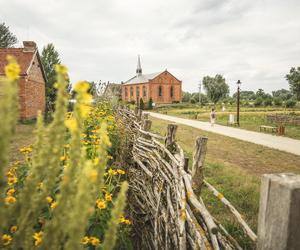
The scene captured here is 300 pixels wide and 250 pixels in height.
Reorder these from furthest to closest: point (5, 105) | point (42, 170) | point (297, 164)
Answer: point (297, 164)
point (42, 170)
point (5, 105)

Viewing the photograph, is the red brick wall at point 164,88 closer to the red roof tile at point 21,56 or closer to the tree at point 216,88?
the tree at point 216,88

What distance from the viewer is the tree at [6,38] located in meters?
46.0

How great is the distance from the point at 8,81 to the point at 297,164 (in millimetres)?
8178

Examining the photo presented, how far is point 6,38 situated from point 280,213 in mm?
55894

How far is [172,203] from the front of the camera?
2.94 metres

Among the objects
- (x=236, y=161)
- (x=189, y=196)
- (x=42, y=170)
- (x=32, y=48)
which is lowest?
(x=236, y=161)

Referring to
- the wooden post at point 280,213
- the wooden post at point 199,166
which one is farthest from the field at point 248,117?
the wooden post at point 280,213

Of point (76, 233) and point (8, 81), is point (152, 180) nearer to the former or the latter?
point (76, 233)

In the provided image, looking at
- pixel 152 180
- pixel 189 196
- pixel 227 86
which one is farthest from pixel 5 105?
pixel 227 86

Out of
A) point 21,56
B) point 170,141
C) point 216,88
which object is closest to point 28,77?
point 21,56

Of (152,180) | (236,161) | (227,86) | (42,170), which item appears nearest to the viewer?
(42,170)

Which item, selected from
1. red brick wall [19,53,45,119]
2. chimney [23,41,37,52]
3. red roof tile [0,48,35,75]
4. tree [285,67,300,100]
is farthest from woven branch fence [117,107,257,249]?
tree [285,67,300,100]

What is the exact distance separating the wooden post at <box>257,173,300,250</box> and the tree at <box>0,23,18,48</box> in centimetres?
5400

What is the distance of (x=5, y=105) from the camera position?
82 cm
